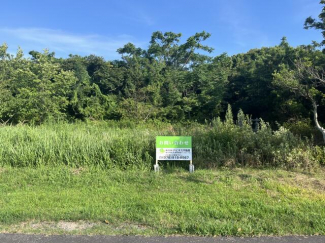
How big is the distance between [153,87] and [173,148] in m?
22.9

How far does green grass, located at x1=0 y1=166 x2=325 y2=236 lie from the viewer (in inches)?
160

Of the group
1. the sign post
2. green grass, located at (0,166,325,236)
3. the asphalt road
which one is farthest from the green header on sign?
the asphalt road

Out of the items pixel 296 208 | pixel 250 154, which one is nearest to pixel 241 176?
pixel 250 154

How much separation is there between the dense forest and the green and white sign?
50.6 feet

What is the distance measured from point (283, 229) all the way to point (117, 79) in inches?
1253

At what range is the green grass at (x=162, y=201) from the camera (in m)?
4.06

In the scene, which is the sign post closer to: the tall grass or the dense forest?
the tall grass

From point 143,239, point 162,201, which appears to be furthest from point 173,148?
point 143,239

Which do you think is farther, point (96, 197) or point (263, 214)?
point (96, 197)

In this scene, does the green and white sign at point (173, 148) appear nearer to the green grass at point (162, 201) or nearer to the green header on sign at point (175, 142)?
the green header on sign at point (175, 142)

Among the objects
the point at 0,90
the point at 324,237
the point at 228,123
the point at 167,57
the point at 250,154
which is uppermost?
the point at 167,57

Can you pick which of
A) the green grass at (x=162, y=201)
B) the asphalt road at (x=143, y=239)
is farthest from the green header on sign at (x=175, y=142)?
the asphalt road at (x=143, y=239)

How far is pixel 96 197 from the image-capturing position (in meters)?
5.49

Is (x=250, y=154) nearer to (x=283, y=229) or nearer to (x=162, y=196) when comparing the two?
(x=162, y=196)
